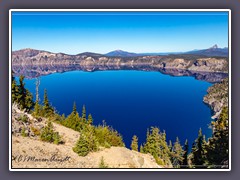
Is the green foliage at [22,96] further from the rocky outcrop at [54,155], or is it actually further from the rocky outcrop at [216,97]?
the rocky outcrop at [216,97]

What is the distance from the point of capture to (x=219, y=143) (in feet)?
24.6

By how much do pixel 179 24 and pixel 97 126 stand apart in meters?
2.85

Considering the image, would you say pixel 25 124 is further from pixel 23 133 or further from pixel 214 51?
pixel 214 51

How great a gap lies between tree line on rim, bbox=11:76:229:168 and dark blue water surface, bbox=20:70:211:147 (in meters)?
0.14

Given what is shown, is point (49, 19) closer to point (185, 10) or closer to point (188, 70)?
point (185, 10)

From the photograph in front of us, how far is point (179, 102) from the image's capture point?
7938mm

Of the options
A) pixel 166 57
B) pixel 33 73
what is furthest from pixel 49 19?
pixel 166 57

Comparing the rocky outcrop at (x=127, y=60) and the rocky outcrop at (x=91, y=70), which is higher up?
the rocky outcrop at (x=127, y=60)

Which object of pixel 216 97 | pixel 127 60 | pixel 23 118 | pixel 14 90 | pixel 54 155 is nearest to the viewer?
pixel 216 97

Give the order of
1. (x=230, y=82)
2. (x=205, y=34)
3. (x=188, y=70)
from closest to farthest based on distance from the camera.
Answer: (x=230, y=82), (x=205, y=34), (x=188, y=70)

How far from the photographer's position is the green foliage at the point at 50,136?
24.9 feet

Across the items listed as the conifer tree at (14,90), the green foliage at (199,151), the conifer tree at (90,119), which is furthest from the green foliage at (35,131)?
the green foliage at (199,151)

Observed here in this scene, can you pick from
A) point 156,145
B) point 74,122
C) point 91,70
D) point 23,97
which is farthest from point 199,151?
point 23,97

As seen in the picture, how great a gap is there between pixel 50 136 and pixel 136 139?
189 centimetres
